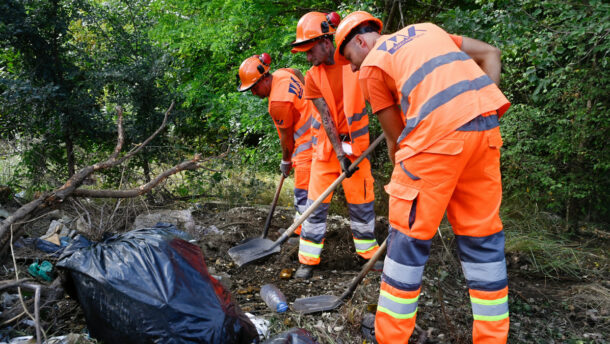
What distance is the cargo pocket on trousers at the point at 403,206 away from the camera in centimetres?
179

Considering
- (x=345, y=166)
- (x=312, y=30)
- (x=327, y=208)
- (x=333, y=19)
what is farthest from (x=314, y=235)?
(x=333, y=19)

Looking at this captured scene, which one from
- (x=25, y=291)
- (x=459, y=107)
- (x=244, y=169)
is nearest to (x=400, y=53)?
(x=459, y=107)

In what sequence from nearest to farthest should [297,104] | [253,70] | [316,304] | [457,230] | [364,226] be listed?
1. [457,230]
2. [316,304]
3. [364,226]
4. [253,70]
5. [297,104]

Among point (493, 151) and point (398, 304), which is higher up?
point (493, 151)

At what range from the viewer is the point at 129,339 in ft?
5.75

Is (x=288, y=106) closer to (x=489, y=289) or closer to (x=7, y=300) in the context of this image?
(x=489, y=289)

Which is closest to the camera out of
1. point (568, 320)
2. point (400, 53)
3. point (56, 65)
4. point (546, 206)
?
point (400, 53)

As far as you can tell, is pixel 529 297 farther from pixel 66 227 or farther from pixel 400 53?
pixel 66 227

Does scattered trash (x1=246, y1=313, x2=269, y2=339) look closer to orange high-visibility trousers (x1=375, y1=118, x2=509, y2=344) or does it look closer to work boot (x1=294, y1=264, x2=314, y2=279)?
orange high-visibility trousers (x1=375, y1=118, x2=509, y2=344)

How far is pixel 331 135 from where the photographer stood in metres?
3.09

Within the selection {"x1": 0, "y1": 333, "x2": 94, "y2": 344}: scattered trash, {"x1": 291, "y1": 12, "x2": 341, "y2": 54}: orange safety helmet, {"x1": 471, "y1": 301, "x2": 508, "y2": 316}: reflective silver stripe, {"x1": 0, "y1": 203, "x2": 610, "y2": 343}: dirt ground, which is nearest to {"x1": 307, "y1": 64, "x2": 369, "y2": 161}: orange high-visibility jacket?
{"x1": 291, "y1": 12, "x2": 341, "y2": 54}: orange safety helmet

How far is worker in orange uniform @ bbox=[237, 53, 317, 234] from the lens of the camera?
11.6 ft

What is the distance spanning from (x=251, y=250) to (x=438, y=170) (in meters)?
2.14

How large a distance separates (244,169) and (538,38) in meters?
3.63
